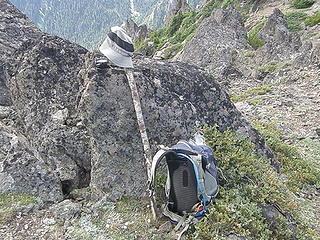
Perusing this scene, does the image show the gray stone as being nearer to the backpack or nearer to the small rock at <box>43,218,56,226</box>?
the small rock at <box>43,218,56,226</box>

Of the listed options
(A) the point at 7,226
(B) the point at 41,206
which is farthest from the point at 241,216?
(A) the point at 7,226

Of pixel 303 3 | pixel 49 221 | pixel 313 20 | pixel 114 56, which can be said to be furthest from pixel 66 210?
pixel 303 3

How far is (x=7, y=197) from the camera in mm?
3975

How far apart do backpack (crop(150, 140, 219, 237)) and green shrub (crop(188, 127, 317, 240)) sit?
6.9 inches

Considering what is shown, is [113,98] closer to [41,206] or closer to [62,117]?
[62,117]

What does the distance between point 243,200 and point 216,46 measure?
1619 cm

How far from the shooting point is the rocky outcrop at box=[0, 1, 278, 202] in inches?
168

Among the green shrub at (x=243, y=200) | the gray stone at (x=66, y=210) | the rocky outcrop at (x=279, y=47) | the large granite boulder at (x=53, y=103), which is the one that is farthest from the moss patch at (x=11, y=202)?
the rocky outcrop at (x=279, y=47)

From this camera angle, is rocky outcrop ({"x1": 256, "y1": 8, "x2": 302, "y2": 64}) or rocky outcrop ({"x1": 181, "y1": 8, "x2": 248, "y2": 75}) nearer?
rocky outcrop ({"x1": 256, "y1": 8, "x2": 302, "y2": 64})

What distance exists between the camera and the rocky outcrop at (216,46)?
17.6 metres

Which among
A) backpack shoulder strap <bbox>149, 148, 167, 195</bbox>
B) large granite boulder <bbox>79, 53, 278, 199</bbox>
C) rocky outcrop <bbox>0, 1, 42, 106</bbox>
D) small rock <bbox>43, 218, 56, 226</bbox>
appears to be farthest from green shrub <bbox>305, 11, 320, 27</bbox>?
small rock <bbox>43, 218, 56, 226</bbox>

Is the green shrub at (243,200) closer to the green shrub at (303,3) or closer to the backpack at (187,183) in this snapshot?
the backpack at (187,183)

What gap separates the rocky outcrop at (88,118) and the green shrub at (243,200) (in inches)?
22.7

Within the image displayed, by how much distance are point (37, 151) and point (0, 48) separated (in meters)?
2.73
